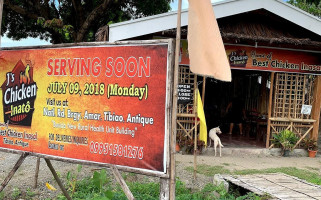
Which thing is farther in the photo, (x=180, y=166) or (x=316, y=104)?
(x=316, y=104)

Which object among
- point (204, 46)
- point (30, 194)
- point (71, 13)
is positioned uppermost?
point (71, 13)

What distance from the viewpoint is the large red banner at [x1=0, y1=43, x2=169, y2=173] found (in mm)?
2740

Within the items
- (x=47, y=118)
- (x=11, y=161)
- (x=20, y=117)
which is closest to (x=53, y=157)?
(x=47, y=118)

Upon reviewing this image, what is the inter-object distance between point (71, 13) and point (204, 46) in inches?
589

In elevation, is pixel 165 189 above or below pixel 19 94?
below

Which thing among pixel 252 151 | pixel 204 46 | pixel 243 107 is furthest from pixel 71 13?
pixel 204 46

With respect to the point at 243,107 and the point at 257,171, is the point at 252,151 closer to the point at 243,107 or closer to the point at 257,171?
the point at 257,171

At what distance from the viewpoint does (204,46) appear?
2461mm

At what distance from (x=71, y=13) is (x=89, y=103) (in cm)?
1422

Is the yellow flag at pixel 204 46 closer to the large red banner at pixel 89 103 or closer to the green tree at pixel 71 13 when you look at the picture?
the large red banner at pixel 89 103

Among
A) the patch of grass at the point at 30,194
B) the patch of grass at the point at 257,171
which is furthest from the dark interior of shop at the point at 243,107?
the patch of grass at the point at 30,194

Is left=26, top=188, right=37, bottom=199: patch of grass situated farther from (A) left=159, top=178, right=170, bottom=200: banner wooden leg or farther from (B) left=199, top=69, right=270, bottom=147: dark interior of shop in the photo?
(B) left=199, top=69, right=270, bottom=147: dark interior of shop

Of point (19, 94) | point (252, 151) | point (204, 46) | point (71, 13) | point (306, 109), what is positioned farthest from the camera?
point (71, 13)

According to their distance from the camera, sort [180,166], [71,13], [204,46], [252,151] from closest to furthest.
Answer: [204,46], [180,166], [252,151], [71,13]
